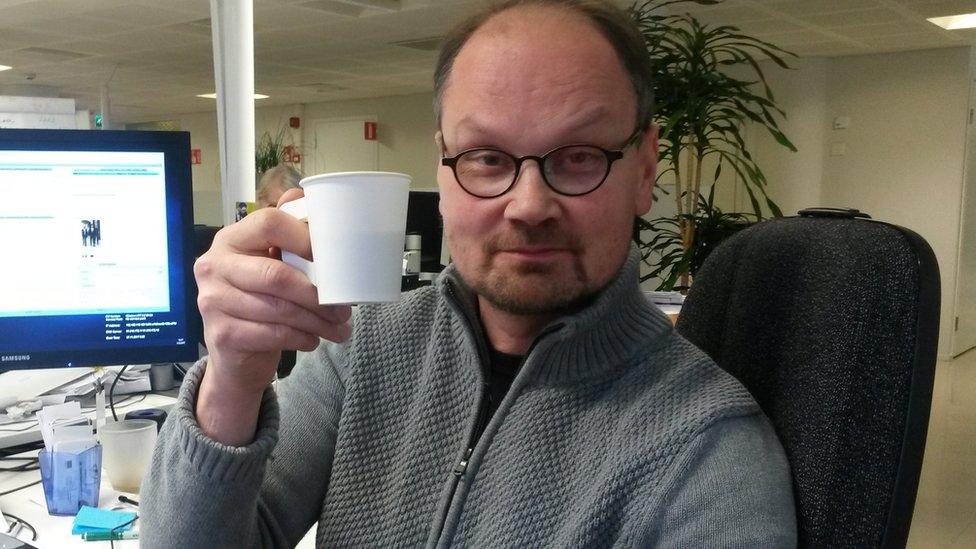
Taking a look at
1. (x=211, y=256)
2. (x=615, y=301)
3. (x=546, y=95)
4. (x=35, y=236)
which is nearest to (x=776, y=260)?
(x=615, y=301)

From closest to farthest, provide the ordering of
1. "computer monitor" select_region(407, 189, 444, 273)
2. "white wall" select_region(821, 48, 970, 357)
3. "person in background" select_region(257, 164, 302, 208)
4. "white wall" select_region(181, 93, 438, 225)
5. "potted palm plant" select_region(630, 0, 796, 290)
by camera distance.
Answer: "potted palm plant" select_region(630, 0, 796, 290) < "computer monitor" select_region(407, 189, 444, 273) < "person in background" select_region(257, 164, 302, 208) < "white wall" select_region(821, 48, 970, 357) < "white wall" select_region(181, 93, 438, 225)

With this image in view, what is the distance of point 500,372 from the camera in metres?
1.03

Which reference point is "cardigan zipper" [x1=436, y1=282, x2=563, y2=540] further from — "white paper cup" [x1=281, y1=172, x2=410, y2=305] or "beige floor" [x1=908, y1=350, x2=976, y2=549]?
"beige floor" [x1=908, y1=350, x2=976, y2=549]

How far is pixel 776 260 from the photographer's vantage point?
94 centimetres

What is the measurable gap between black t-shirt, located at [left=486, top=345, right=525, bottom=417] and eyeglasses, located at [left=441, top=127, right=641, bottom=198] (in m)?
0.23

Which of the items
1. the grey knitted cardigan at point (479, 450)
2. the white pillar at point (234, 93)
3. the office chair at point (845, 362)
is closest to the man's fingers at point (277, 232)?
the grey knitted cardigan at point (479, 450)

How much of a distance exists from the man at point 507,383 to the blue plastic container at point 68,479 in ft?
1.14

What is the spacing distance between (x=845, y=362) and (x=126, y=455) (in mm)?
1092

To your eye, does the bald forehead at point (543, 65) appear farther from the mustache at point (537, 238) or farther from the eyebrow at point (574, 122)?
the mustache at point (537, 238)

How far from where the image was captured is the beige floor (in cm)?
318

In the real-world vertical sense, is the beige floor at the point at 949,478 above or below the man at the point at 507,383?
below

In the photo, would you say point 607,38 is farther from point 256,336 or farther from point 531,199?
point 256,336

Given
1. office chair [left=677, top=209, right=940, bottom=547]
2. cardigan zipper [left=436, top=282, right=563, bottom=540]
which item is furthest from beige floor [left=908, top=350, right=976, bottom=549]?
cardigan zipper [left=436, top=282, right=563, bottom=540]

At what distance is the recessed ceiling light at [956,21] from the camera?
5801mm
